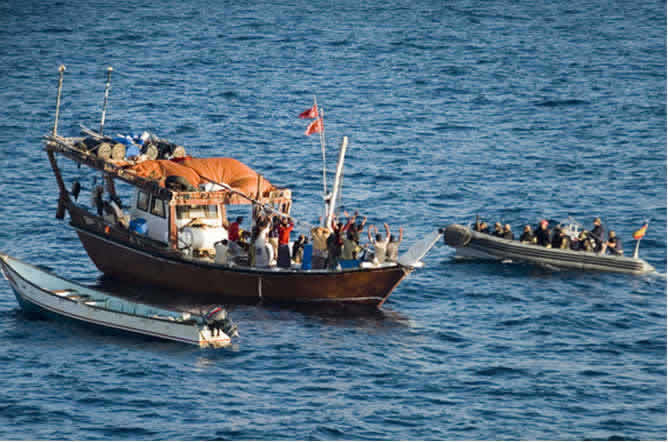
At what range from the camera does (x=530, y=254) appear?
46.4 m

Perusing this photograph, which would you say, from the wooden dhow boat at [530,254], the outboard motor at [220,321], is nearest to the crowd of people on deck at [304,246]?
the outboard motor at [220,321]

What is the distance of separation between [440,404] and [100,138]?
752 inches

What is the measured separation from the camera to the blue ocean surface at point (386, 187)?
32.8 meters

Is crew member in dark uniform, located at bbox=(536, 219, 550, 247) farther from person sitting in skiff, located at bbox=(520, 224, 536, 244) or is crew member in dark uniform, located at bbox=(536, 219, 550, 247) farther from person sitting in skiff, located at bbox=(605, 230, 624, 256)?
person sitting in skiff, located at bbox=(605, 230, 624, 256)

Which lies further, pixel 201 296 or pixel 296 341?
pixel 201 296

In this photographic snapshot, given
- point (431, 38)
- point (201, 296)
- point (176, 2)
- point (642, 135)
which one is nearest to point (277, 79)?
point (431, 38)

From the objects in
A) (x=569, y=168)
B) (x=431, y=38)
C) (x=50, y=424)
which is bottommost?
(x=50, y=424)

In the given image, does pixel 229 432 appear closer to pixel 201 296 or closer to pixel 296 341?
pixel 296 341

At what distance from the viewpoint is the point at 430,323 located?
3988cm

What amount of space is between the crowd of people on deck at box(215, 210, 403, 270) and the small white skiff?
454 cm

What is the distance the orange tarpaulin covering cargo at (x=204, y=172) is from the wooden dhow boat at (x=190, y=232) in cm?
4

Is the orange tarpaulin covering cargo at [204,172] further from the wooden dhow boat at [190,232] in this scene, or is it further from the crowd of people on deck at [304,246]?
the crowd of people on deck at [304,246]

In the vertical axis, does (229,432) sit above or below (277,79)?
below

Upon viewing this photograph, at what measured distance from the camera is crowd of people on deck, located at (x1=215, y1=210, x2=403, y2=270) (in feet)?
131
